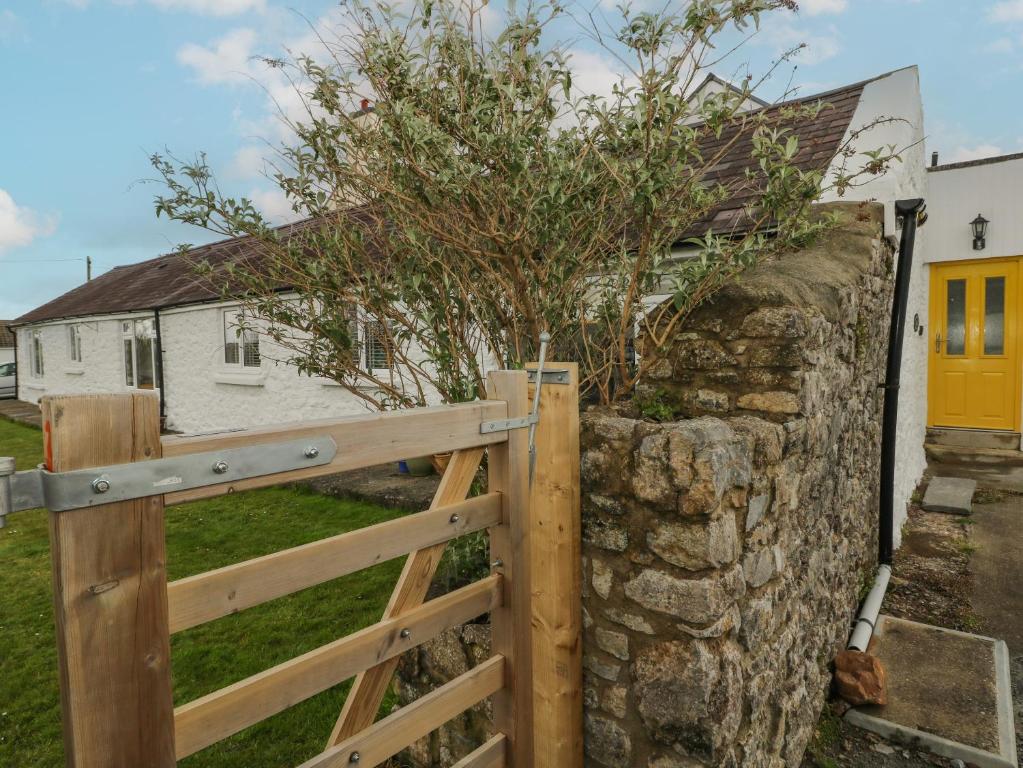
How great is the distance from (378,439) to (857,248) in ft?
12.2

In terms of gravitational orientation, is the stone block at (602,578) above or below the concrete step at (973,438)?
above

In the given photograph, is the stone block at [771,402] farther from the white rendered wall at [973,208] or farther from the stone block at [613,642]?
the white rendered wall at [973,208]

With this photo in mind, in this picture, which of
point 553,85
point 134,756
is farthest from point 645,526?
point 553,85

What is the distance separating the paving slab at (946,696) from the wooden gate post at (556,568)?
2046mm


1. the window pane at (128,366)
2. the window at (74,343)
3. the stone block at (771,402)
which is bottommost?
the stone block at (771,402)

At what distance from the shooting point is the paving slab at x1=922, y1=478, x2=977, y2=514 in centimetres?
666

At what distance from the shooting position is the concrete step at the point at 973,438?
29.9ft

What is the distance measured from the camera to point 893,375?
17.0 feet

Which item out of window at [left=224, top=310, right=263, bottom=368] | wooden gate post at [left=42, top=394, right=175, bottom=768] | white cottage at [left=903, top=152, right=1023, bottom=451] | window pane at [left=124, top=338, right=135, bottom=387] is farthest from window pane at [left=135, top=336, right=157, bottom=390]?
white cottage at [left=903, top=152, right=1023, bottom=451]

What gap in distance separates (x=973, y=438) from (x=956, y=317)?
1.96 m

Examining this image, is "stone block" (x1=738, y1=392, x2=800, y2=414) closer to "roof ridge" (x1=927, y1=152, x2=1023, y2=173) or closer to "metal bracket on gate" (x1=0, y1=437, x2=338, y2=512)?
"metal bracket on gate" (x1=0, y1=437, x2=338, y2=512)

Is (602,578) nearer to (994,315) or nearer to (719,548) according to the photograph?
(719,548)

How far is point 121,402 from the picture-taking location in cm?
115

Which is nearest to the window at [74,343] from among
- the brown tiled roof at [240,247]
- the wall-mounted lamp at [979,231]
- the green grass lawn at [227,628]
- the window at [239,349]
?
the brown tiled roof at [240,247]
